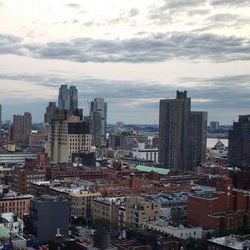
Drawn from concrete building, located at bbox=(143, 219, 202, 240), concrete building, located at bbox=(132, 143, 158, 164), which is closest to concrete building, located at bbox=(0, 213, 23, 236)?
concrete building, located at bbox=(143, 219, 202, 240)

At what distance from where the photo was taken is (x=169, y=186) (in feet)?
224

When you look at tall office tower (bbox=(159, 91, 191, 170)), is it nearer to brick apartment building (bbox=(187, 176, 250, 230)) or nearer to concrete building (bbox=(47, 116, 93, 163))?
concrete building (bbox=(47, 116, 93, 163))

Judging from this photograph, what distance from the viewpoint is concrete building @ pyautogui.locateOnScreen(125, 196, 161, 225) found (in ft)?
162

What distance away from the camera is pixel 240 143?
115 metres

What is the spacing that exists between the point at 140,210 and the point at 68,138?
54.5 meters

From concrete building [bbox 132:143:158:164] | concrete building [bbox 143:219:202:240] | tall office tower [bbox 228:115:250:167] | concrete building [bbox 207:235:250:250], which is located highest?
tall office tower [bbox 228:115:250:167]

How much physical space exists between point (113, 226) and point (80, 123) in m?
53.0

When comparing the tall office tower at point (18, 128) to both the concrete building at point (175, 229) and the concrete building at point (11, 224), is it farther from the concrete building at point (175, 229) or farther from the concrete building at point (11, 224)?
the concrete building at point (175, 229)

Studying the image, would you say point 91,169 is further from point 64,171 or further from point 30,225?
point 30,225

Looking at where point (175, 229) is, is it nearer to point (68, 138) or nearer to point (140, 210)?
point (140, 210)

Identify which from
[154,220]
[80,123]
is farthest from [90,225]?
[80,123]

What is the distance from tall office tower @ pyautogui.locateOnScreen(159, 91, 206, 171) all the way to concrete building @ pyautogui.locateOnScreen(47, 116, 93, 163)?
61.6 ft

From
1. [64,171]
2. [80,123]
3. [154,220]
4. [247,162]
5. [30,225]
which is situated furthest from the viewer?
[247,162]

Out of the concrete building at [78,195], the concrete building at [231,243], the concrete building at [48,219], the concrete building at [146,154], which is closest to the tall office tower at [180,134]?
the concrete building at [146,154]
